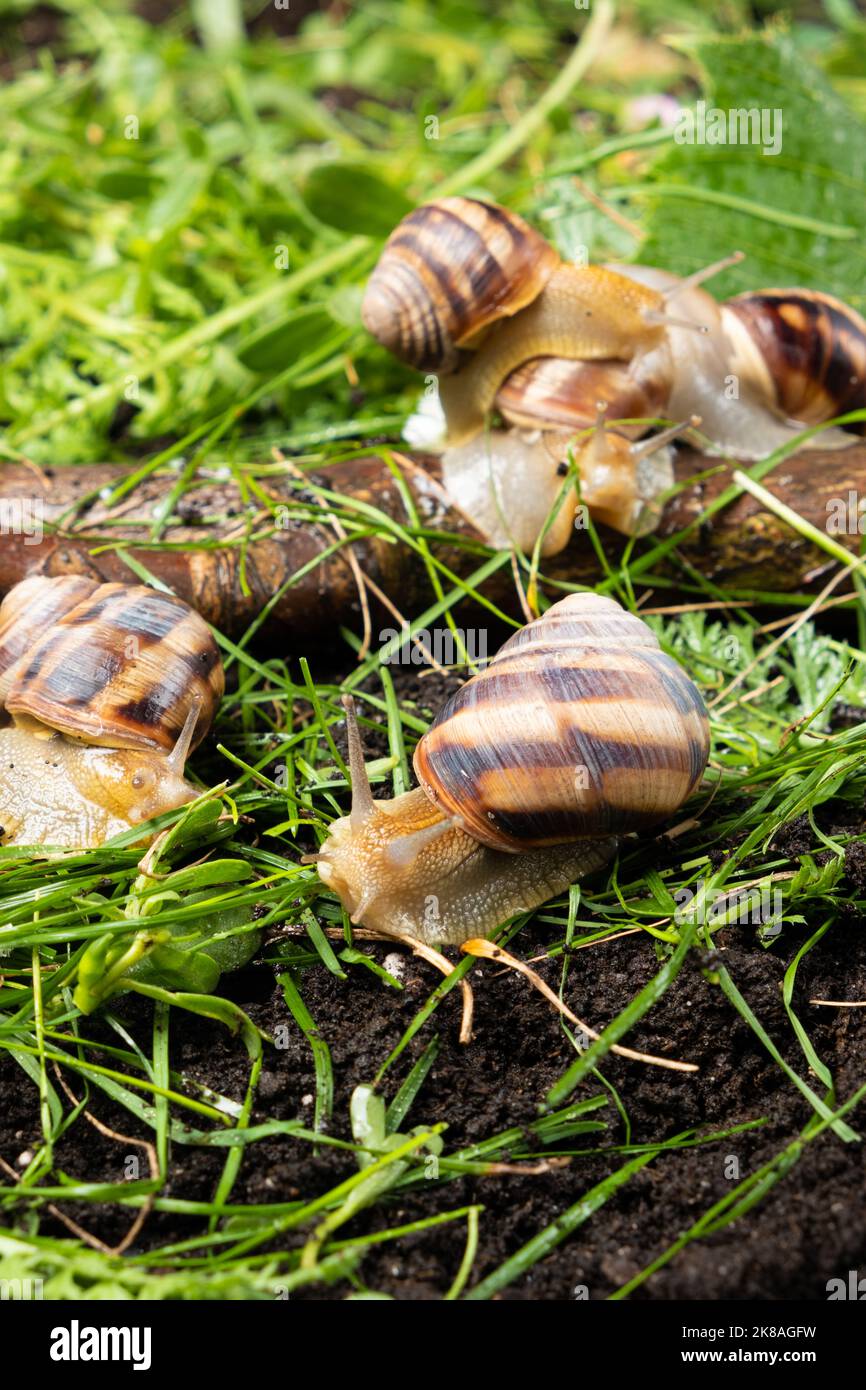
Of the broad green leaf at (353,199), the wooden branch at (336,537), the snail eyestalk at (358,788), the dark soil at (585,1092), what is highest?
the broad green leaf at (353,199)

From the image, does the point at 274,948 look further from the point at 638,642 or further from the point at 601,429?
the point at 601,429

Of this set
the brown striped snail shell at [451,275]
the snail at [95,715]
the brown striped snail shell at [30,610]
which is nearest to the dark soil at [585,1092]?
the snail at [95,715]

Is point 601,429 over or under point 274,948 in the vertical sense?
over

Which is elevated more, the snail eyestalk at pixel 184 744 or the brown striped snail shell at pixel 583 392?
the brown striped snail shell at pixel 583 392

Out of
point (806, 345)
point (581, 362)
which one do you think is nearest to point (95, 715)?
point (581, 362)

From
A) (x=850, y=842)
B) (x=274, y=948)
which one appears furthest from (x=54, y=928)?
(x=850, y=842)

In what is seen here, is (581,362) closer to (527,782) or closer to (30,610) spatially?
(527,782)

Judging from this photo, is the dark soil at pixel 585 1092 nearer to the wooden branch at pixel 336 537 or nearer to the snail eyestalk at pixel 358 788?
the snail eyestalk at pixel 358 788
